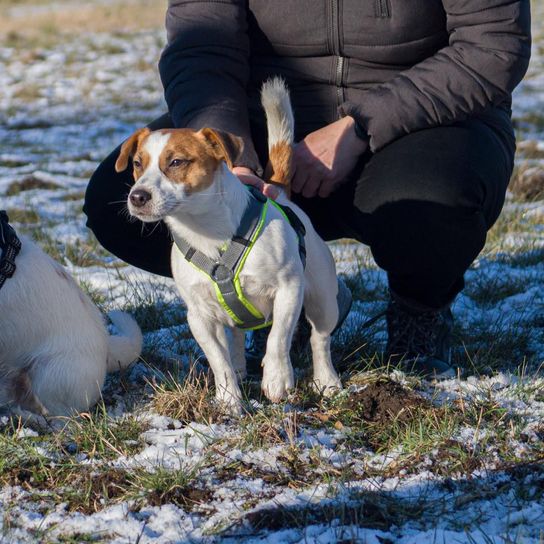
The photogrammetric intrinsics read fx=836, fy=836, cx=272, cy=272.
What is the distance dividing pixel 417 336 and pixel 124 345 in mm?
1087

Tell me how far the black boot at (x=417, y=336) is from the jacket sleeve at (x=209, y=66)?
2.53 feet

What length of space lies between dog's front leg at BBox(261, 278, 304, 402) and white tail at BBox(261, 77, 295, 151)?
1.92 feet

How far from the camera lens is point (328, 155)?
3.09 meters

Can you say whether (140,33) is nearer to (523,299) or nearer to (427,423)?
(523,299)

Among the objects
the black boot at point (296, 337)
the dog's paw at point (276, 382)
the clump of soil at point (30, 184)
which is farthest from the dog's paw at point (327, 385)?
the clump of soil at point (30, 184)

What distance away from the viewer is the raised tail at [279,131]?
287 cm

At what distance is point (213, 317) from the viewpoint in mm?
2773

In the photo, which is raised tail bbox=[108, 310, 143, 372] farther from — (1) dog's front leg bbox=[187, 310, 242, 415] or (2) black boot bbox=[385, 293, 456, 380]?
(2) black boot bbox=[385, 293, 456, 380]

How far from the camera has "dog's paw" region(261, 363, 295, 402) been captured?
8.98ft

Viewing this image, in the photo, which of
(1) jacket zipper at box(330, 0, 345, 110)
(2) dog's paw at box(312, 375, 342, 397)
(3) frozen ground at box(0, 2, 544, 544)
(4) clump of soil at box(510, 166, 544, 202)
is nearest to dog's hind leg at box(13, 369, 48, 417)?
(3) frozen ground at box(0, 2, 544, 544)

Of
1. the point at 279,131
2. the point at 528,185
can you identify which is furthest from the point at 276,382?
the point at 528,185

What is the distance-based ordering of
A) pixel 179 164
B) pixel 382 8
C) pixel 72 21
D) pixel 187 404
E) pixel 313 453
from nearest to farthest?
pixel 313 453 < pixel 179 164 < pixel 187 404 < pixel 382 8 < pixel 72 21

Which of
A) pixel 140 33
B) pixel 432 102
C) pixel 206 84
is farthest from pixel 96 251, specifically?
pixel 140 33

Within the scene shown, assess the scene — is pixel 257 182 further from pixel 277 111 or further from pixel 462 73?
pixel 462 73
